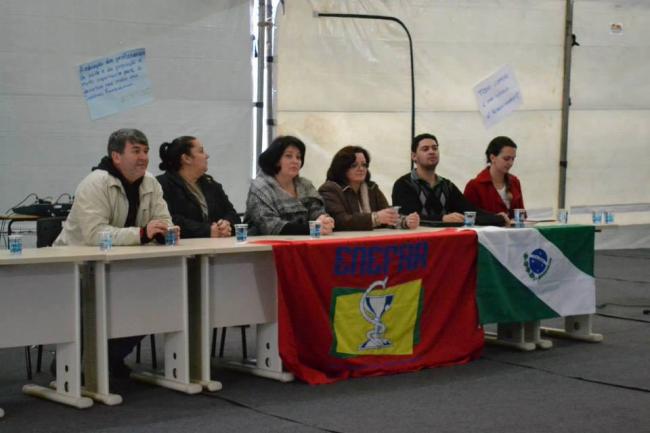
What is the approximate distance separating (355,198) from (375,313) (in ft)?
3.11

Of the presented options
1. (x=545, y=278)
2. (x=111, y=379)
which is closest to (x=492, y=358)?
(x=545, y=278)

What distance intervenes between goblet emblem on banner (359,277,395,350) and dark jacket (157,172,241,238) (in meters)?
0.84

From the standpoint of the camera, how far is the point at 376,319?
4.63 metres

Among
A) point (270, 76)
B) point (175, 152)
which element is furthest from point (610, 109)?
point (175, 152)

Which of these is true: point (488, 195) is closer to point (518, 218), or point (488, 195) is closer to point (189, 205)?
point (518, 218)

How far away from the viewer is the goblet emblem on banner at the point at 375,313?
4.61 m

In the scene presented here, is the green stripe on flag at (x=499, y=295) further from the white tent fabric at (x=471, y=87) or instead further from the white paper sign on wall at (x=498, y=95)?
the white paper sign on wall at (x=498, y=95)

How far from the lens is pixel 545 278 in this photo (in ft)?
17.2

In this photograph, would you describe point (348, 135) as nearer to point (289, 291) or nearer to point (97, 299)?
point (289, 291)

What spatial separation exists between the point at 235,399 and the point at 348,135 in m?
3.84

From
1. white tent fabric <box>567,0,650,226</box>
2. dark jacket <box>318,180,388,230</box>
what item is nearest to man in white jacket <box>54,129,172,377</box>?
dark jacket <box>318,180,388,230</box>

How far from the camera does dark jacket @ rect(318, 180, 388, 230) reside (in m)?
5.16

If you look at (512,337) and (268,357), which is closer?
(268,357)

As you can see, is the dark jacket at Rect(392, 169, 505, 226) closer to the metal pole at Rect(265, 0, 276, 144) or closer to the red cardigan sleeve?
the red cardigan sleeve
